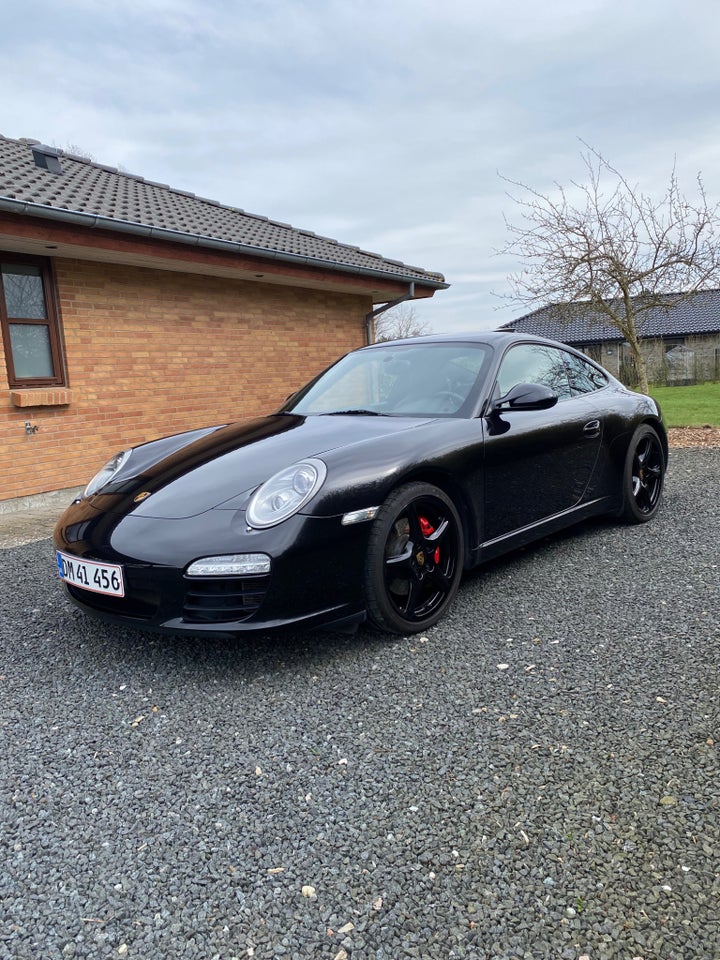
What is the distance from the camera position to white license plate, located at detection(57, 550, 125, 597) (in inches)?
101

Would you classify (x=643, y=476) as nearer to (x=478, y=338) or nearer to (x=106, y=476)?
(x=478, y=338)

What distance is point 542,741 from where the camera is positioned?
2.06 meters

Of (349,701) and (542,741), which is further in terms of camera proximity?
(349,701)

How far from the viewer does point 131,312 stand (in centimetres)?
756

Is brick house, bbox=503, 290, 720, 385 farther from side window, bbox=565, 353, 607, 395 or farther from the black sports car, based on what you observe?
the black sports car

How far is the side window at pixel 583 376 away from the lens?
4.25m

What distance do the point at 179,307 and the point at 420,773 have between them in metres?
7.18

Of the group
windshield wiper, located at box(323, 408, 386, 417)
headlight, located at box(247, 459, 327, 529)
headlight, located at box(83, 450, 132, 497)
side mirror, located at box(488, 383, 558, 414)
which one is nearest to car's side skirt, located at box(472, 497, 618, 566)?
side mirror, located at box(488, 383, 558, 414)

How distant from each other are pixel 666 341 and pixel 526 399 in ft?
125

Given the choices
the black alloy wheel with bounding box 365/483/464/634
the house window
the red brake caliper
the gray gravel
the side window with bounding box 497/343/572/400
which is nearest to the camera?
the gray gravel

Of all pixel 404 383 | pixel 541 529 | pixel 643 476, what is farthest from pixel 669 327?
pixel 404 383

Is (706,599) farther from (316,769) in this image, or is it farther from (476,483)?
(316,769)

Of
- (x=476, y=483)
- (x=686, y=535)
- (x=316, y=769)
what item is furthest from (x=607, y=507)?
(x=316, y=769)

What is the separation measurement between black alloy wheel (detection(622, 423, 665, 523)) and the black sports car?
342 millimetres
